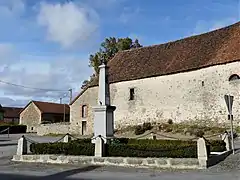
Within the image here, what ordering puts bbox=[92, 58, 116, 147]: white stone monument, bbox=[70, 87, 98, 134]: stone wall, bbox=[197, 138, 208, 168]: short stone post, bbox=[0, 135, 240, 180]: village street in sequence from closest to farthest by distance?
1. bbox=[0, 135, 240, 180]: village street
2. bbox=[197, 138, 208, 168]: short stone post
3. bbox=[92, 58, 116, 147]: white stone monument
4. bbox=[70, 87, 98, 134]: stone wall

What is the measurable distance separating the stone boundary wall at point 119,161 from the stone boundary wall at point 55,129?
2655 cm

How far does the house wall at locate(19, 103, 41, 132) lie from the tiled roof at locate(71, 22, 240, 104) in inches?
912

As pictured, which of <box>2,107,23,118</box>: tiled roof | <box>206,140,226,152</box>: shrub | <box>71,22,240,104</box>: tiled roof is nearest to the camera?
<box>206,140,226,152</box>: shrub

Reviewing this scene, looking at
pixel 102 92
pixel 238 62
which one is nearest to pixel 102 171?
pixel 102 92

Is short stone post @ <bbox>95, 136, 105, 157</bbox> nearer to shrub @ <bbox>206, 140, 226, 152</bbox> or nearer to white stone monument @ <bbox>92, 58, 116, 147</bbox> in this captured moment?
white stone monument @ <bbox>92, 58, 116, 147</bbox>

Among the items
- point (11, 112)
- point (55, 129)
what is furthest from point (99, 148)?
point (11, 112)

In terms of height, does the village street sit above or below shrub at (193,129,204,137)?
below

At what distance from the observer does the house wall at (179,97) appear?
1051 inches

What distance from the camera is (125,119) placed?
33.3 meters

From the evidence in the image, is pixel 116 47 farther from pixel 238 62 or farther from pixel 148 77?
pixel 238 62

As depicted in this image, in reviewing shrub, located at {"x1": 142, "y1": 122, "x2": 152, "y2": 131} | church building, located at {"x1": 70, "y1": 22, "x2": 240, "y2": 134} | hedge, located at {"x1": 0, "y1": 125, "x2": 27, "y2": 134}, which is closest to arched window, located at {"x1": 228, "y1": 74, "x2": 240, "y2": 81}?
church building, located at {"x1": 70, "y1": 22, "x2": 240, "y2": 134}

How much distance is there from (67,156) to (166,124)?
756 inches

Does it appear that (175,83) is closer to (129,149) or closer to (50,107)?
(129,149)

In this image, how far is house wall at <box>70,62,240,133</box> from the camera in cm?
2670
